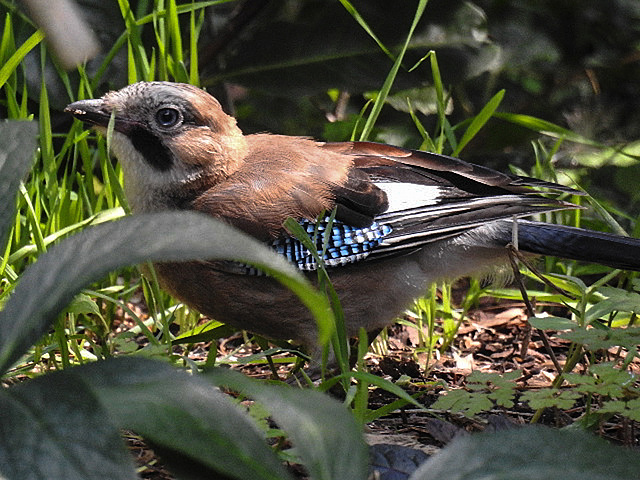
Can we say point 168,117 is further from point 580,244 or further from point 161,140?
point 580,244

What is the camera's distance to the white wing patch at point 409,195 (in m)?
3.58

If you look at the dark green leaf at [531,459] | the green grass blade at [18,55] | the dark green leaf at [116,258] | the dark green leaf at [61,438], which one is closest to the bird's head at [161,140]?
the green grass blade at [18,55]

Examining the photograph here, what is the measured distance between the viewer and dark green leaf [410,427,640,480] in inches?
56.5

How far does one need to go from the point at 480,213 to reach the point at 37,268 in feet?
7.81

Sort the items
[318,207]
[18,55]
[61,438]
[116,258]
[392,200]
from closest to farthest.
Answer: [61,438] < [116,258] < [18,55] < [318,207] < [392,200]

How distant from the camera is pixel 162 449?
5.04 ft

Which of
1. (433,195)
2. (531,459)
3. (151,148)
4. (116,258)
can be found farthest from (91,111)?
(531,459)

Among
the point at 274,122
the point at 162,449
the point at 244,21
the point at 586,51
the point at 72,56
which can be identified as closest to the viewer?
the point at 72,56

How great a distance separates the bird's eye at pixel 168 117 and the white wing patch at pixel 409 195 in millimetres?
861

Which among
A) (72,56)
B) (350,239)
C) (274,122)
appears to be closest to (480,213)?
(350,239)

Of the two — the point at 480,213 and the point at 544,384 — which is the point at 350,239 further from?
the point at 544,384

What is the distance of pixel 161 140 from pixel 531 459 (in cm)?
250

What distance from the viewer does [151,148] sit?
11.9ft

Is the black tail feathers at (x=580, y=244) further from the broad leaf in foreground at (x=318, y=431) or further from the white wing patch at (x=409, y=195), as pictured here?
the broad leaf in foreground at (x=318, y=431)
